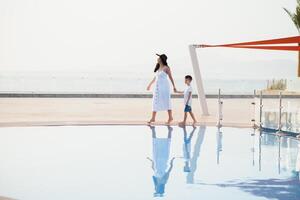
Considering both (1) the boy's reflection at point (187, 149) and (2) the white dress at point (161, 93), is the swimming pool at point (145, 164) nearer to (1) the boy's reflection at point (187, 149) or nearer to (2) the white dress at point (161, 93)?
(1) the boy's reflection at point (187, 149)

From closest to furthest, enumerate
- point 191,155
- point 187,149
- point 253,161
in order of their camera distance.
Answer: point 253,161 < point 191,155 < point 187,149

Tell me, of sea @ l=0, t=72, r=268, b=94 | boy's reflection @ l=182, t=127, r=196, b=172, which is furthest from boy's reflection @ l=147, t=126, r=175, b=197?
sea @ l=0, t=72, r=268, b=94

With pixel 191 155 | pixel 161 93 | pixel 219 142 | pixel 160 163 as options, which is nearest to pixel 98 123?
pixel 161 93

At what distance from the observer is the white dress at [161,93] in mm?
13875

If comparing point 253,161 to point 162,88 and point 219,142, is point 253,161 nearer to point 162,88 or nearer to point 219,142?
point 219,142

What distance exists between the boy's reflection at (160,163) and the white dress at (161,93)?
6.24ft

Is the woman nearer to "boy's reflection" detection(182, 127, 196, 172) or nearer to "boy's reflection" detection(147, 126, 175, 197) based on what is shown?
"boy's reflection" detection(182, 127, 196, 172)

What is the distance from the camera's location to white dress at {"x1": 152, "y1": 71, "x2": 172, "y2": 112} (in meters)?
13.9

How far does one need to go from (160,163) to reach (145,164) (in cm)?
26

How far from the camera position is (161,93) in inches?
547

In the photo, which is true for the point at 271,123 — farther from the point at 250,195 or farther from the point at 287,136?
the point at 250,195

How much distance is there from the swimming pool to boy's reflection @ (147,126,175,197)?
0.04 ft

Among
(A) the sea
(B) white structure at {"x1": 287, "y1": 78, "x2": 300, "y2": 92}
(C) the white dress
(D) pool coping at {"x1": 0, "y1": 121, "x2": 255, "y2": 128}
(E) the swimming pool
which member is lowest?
(E) the swimming pool

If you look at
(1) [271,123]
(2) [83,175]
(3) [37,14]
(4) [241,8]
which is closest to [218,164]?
(2) [83,175]
